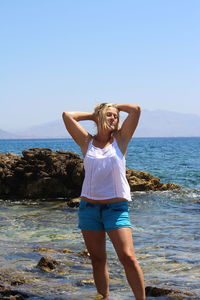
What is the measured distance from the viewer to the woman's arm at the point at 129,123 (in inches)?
236

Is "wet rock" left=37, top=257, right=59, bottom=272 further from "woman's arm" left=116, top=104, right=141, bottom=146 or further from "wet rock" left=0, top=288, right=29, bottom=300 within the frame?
"woman's arm" left=116, top=104, right=141, bottom=146

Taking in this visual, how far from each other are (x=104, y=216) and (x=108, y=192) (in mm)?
285

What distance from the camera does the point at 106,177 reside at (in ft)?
18.8

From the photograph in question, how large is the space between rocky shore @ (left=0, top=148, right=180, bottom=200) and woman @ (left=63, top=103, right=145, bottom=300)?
1462cm

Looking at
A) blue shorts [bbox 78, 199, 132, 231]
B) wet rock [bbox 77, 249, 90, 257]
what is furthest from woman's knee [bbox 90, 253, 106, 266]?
wet rock [bbox 77, 249, 90, 257]

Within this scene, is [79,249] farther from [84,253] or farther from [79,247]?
[84,253]

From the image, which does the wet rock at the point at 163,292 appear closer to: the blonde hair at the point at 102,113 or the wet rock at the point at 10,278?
the wet rock at the point at 10,278

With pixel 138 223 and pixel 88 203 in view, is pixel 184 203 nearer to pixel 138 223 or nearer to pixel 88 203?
pixel 138 223

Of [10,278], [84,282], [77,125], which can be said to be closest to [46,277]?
[10,278]

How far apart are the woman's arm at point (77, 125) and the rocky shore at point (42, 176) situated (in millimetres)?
14318

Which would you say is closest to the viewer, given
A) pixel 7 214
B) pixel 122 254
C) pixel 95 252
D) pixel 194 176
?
pixel 122 254

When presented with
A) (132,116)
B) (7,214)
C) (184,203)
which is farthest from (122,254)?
(184,203)

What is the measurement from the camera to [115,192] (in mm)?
5711

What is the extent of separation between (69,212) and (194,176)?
72.8ft
